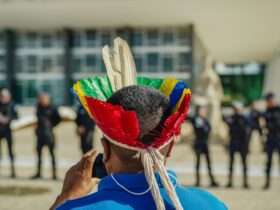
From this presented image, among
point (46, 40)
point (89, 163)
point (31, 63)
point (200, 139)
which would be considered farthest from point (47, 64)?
point (89, 163)

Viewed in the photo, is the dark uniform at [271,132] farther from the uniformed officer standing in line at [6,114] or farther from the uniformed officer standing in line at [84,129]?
the uniformed officer standing in line at [6,114]

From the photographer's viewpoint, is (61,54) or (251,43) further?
(251,43)

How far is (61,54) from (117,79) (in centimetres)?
3456

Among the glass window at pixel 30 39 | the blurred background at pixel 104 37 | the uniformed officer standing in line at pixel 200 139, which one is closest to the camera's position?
the uniformed officer standing in line at pixel 200 139

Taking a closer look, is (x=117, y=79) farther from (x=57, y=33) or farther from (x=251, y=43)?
(x=251, y=43)

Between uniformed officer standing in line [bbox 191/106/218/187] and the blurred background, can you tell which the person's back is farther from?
the blurred background

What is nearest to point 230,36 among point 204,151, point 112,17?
point 112,17

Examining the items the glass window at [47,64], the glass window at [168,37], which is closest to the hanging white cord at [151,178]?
the glass window at [168,37]

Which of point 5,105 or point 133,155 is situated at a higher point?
point 133,155

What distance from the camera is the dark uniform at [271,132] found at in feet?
32.8

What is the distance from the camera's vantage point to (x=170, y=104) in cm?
153

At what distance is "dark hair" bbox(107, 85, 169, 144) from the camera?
143 cm

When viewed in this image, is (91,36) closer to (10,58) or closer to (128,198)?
(10,58)

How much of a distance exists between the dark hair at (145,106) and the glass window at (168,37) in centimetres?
3313
